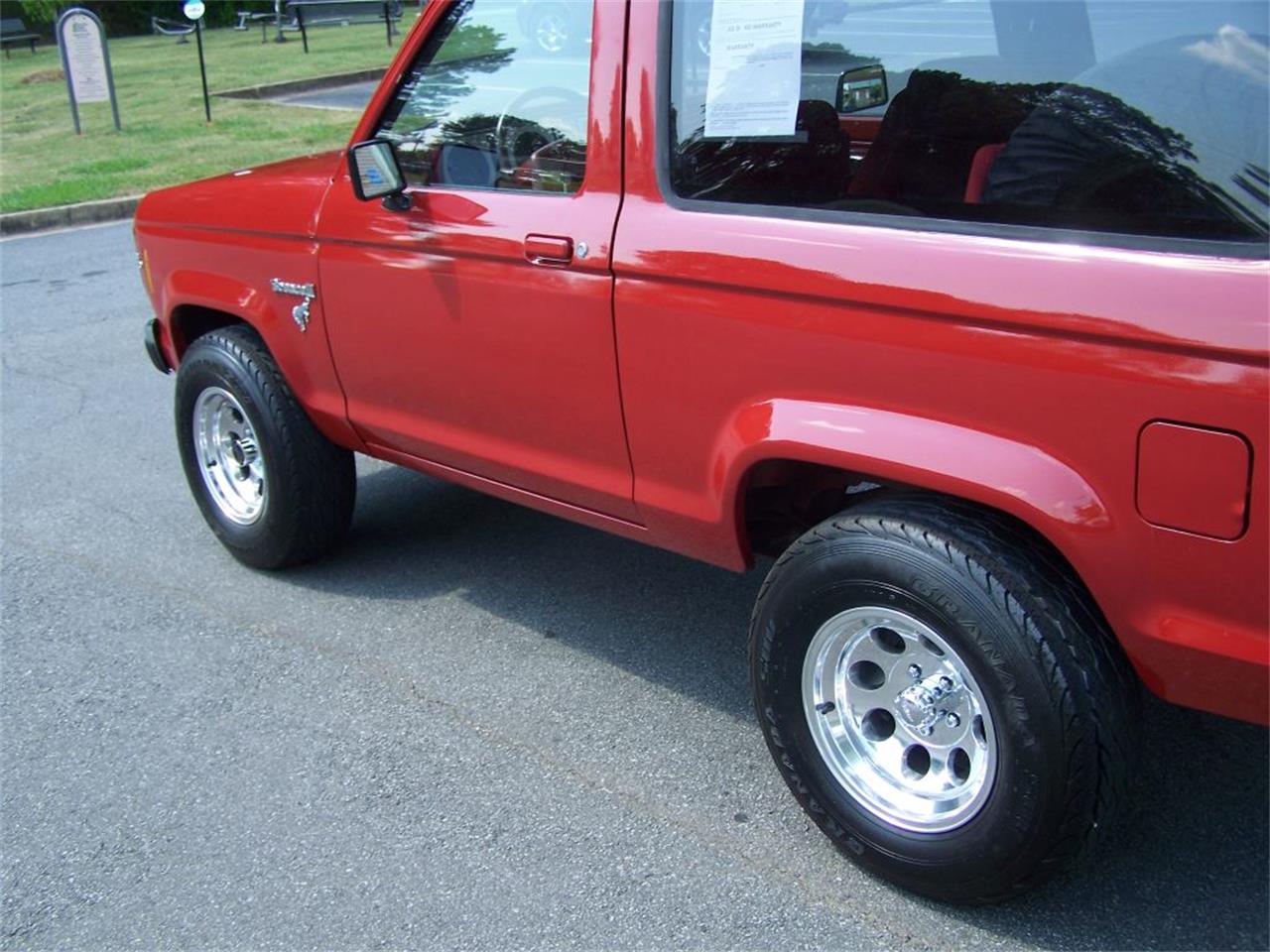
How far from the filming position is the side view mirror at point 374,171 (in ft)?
11.1

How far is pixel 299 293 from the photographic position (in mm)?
3842

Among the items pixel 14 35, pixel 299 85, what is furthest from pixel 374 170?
pixel 14 35

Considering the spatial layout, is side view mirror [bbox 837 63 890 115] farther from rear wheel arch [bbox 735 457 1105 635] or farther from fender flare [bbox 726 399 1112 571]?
rear wheel arch [bbox 735 457 1105 635]

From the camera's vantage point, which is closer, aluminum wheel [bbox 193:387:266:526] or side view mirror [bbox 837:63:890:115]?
side view mirror [bbox 837:63:890:115]

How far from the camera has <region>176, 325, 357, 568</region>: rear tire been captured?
4.09 m

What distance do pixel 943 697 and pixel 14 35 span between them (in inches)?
1054

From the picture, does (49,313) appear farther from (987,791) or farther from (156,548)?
(987,791)

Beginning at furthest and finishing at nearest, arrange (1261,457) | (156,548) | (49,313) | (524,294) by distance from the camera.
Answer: (49,313) → (156,548) → (524,294) → (1261,457)

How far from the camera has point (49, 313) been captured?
26.0ft

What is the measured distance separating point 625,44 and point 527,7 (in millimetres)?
514

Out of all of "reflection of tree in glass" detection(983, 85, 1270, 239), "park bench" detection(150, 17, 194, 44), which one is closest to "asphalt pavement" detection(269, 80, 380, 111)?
"park bench" detection(150, 17, 194, 44)

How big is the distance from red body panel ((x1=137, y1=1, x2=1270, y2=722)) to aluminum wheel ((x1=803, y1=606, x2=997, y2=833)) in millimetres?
348

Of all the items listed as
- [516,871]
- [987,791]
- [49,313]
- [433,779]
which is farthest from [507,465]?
[49,313]

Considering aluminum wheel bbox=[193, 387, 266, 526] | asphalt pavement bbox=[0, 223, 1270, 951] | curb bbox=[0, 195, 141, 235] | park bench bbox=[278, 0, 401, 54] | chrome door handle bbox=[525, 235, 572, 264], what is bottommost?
asphalt pavement bbox=[0, 223, 1270, 951]
